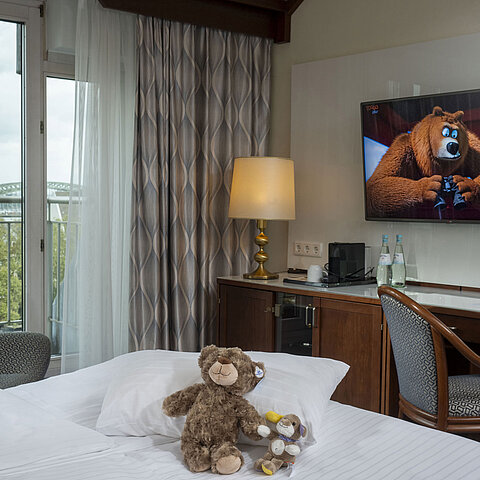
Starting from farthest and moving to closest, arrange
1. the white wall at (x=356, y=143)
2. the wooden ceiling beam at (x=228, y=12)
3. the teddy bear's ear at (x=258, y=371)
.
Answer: the wooden ceiling beam at (x=228, y=12)
the white wall at (x=356, y=143)
the teddy bear's ear at (x=258, y=371)

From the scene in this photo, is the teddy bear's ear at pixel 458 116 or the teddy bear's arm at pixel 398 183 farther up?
the teddy bear's ear at pixel 458 116

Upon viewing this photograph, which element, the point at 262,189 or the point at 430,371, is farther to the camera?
the point at 262,189

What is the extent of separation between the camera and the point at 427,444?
1.63 meters

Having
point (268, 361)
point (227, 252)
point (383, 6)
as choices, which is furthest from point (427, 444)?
point (383, 6)

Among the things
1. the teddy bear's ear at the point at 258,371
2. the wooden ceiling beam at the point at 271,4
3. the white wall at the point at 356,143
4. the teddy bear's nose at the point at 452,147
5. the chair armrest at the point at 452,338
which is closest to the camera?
the teddy bear's ear at the point at 258,371

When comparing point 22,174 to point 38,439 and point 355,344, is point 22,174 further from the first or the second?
point 38,439

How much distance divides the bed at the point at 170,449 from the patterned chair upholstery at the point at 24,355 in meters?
0.57

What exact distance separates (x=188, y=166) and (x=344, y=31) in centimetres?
123

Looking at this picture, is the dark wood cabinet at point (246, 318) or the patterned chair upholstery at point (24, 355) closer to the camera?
the patterned chair upholstery at point (24, 355)

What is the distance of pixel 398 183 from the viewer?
322 centimetres

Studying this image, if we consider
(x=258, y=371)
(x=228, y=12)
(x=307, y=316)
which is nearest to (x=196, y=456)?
(x=258, y=371)

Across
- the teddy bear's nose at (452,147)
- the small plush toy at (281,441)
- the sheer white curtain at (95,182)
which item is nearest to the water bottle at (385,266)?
the teddy bear's nose at (452,147)

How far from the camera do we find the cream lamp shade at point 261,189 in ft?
11.2

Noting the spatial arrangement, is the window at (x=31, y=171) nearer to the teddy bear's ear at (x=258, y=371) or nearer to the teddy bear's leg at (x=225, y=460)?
the teddy bear's ear at (x=258, y=371)
